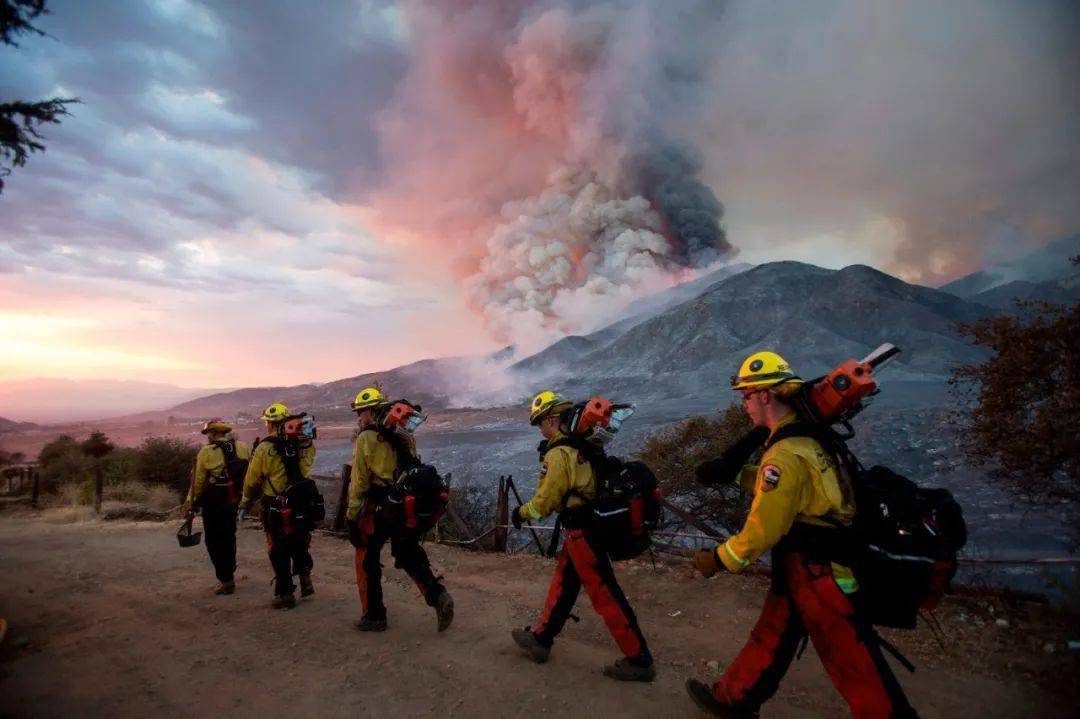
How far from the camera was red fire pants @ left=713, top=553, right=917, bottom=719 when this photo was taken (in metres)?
2.50

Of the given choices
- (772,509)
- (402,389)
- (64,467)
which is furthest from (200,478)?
(402,389)

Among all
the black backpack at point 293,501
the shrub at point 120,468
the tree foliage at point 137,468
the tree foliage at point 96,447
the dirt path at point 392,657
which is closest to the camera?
the dirt path at point 392,657

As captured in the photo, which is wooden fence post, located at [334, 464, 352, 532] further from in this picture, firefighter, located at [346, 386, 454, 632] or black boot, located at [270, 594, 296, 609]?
firefighter, located at [346, 386, 454, 632]

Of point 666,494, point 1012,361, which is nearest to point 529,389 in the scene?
point 666,494

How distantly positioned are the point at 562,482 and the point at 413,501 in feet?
4.73

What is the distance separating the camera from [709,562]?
280 cm

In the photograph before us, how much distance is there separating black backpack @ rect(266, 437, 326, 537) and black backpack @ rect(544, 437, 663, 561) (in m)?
3.16

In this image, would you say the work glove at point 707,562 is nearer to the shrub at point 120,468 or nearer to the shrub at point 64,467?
the shrub at point 120,468

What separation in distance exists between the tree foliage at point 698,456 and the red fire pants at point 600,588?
29.5 feet

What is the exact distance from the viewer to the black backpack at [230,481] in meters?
6.07

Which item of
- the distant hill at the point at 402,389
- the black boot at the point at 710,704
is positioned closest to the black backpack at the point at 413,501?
Answer: the black boot at the point at 710,704

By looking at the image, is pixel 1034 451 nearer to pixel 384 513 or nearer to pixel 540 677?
pixel 540 677

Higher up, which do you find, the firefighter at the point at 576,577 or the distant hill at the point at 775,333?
the distant hill at the point at 775,333

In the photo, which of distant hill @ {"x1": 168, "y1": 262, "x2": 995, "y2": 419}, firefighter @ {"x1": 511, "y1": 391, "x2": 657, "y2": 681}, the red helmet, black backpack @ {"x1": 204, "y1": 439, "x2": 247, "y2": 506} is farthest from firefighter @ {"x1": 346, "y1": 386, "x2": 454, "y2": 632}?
distant hill @ {"x1": 168, "y1": 262, "x2": 995, "y2": 419}
